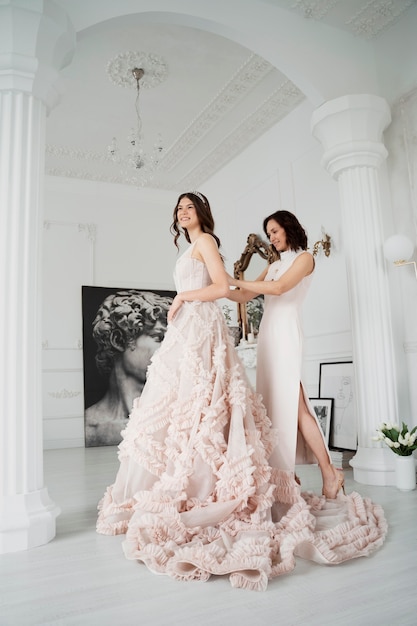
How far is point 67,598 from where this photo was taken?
6.07 ft

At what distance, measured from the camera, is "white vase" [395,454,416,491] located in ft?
11.5

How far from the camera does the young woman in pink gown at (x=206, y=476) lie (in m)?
2.10

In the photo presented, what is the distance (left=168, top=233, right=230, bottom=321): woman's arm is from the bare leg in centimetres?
83

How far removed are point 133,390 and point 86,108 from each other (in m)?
3.89

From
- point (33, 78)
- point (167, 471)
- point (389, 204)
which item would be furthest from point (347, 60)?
point (167, 471)

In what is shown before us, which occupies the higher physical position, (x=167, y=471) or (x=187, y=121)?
(x=187, y=121)

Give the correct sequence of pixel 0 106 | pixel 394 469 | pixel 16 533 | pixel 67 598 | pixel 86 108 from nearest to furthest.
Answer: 1. pixel 67 598
2. pixel 16 533
3. pixel 0 106
4. pixel 394 469
5. pixel 86 108

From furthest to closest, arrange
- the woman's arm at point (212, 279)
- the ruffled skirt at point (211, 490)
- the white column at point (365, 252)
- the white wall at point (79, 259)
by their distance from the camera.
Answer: the white wall at point (79, 259), the white column at point (365, 252), the woman's arm at point (212, 279), the ruffled skirt at point (211, 490)

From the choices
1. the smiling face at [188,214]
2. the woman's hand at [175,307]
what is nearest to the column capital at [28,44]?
the smiling face at [188,214]

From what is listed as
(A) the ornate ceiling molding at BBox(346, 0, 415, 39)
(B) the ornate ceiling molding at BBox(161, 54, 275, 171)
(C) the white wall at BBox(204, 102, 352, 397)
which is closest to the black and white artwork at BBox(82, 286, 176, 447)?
(C) the white wall at BBox(204, 102, 352, 397)

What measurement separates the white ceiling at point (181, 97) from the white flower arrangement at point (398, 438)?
3442 mm

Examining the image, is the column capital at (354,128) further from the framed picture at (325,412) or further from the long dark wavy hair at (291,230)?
the framed picture at (325,412)

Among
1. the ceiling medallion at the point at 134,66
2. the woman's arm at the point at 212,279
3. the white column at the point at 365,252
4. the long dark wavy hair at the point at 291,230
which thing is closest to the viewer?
the woman's arm at the point at 212,279

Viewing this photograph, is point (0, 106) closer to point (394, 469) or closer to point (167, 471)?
point (167, 471)
